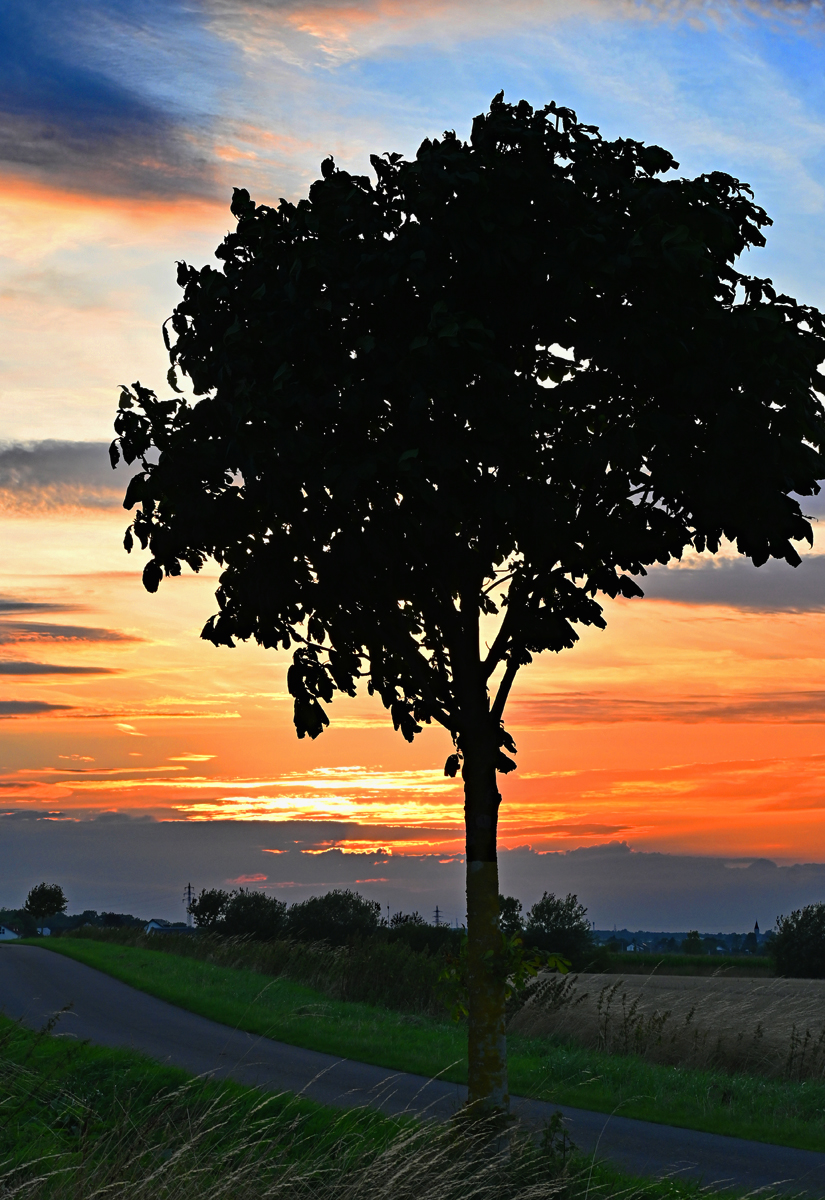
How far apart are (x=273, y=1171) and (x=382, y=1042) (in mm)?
9923

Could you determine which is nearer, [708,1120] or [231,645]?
[231,645]

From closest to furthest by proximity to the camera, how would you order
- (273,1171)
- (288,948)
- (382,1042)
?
(273,1171)
(382,1042)
(288,948)

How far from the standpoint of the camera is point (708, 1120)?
14.0m

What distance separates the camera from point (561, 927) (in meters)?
42.2

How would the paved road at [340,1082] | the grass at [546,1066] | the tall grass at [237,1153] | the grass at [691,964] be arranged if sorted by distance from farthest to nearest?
the grass at [691,964] → the grass at [546,1066] → the paved road at [340,1082] → the tall grass at [237,1153]

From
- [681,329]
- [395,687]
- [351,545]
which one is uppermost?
[681,329]

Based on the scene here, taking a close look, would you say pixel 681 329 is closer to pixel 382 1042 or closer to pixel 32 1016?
pixel 382 1042

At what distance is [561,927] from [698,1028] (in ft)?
75.5

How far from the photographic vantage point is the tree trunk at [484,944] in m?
9.62

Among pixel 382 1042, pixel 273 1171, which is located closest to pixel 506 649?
pixel 273 1171

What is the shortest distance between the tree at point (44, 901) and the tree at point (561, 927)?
30546 mm

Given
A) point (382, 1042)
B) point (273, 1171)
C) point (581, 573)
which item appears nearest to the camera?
point (273, 1171)

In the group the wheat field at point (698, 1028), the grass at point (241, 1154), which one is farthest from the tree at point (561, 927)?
the grass at point (241, 1154)

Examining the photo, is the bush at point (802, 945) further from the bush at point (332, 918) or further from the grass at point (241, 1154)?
the grass at point (241, 1154)
